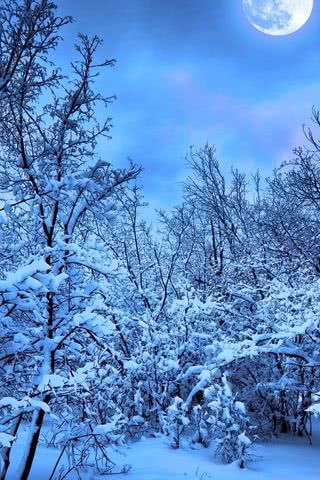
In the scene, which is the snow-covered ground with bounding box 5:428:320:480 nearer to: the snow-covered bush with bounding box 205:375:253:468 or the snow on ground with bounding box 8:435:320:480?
the snow on ground with bounding box 8:435:320:480

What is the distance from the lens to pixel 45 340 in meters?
4.14

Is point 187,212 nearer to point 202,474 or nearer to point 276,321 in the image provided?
point 276,321

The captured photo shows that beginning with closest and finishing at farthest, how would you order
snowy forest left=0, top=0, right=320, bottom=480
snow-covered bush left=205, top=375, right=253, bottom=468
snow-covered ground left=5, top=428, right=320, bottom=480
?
snowy forest left=0, top=0, right=320, bottom=480, snow-covered ground left=5, top=428, right=320, bottom=480, snow-covered bush left=205, top=375, right=253, bottom=468

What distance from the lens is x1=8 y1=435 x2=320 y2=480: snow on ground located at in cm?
Answer: 564

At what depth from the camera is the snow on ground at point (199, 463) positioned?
5641 millimetres

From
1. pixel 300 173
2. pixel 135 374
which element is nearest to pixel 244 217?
pixel 300 173

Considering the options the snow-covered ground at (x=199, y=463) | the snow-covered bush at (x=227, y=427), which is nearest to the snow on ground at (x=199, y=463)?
the snow-covered ground at (x=199, y=463)

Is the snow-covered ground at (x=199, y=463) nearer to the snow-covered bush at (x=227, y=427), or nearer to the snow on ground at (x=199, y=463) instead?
the snow on ground at (x=199, y=463)

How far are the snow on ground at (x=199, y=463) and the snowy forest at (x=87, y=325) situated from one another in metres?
0.16

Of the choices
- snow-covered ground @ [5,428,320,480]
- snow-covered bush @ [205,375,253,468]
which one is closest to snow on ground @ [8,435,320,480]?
snow-covered ground @ [5,428,320,480]

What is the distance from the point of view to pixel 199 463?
6.31m

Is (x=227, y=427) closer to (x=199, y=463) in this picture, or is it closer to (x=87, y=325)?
(x=199, y=463)

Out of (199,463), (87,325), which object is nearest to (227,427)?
(199,463)

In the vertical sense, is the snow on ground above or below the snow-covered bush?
below
